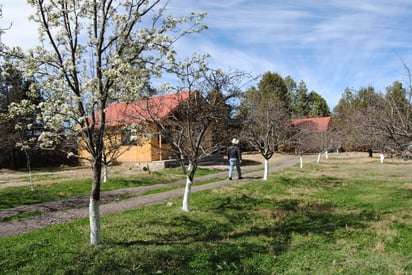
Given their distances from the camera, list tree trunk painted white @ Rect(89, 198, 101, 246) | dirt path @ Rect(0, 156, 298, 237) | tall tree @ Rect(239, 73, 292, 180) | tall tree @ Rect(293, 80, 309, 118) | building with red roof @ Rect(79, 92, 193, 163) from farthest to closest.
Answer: tall tree @ Rect(293, 80, 309, 118) < tall tree @ Rect(239, 73, 292, 180) < dirt path @ Rect(0, 156, 298, 237) < building with red roof @ Rect(79, 92, 193, 163) < tree trunk painted white @ Rect(89, 198, 101, 246)

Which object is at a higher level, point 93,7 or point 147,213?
point 93,7

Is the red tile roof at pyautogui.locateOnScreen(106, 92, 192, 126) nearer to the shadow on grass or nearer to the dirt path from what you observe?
the dirt path

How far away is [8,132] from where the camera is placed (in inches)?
834

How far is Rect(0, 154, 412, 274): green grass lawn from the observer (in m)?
5.01

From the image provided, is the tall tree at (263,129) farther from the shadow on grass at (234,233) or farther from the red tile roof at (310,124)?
the red tile roof at (310,124)

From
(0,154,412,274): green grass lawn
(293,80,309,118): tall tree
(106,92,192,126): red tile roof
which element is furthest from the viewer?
(293,80,309,118): tall tree

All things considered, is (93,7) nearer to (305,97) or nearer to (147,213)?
(147,213)

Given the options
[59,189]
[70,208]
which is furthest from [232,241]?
[59,189]

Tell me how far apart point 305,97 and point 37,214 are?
6283 centimetres

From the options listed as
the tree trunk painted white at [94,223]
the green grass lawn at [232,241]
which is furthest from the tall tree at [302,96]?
the tree trunk painted white at [94,223]

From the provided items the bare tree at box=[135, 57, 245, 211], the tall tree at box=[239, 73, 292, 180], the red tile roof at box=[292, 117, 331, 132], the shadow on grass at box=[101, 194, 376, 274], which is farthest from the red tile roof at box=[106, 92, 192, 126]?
the red tile roof at box=[292, 117, 331, 132]

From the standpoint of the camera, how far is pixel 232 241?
248 inches

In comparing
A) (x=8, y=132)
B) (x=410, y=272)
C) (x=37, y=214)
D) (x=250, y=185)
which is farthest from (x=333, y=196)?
(x=8, y=132)

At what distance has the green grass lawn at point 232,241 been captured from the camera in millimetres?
5008
